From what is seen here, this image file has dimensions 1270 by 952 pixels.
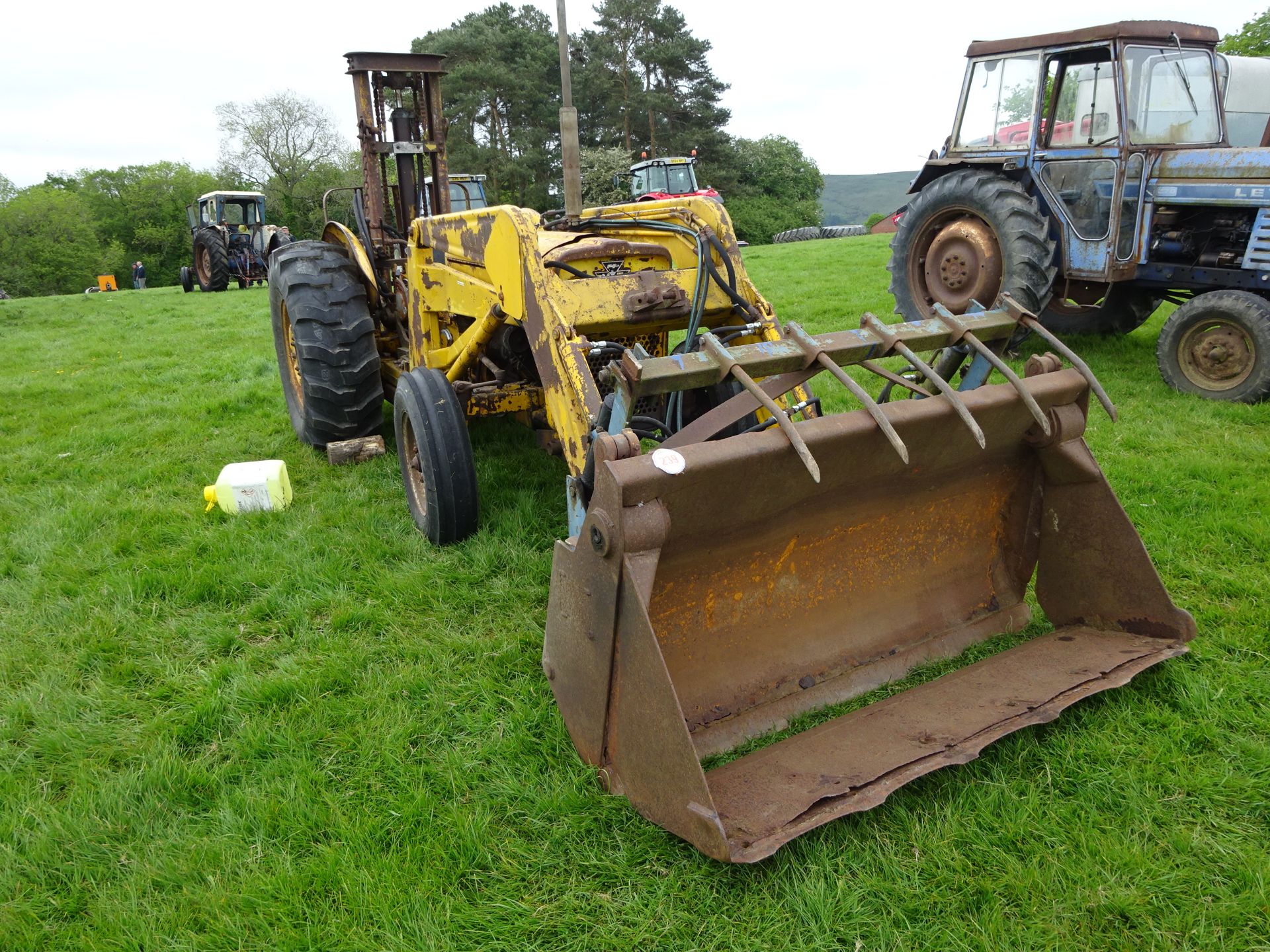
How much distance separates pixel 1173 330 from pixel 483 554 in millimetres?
5073

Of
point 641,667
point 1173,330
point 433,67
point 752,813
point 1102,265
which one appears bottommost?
point 752,813

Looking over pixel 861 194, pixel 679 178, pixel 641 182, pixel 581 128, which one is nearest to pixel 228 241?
pixel 641 182

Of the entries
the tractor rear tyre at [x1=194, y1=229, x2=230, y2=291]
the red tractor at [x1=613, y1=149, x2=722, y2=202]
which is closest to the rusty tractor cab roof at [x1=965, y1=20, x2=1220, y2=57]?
the red tractor at [x1=613, y1=149, x2=722, y2=202]

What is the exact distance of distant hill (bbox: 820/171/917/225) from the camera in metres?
64.6

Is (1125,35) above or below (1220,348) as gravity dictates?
above

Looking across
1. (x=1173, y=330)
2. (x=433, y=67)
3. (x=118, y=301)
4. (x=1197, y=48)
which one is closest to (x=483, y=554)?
(x=433, y=67)

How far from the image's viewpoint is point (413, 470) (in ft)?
13.7

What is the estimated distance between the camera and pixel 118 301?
17344 mm

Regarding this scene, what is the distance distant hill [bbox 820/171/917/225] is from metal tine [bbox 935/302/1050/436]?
61.4 meters

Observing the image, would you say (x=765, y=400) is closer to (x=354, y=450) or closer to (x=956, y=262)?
(x=354, y=450)

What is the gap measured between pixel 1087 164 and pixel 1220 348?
67.8 inches

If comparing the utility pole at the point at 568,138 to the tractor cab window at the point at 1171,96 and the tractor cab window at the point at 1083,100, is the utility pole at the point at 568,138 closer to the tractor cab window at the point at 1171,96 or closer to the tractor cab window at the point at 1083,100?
the tractor cab window at the point at 1083,100

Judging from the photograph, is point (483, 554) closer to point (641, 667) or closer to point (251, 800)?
point (251, 800)

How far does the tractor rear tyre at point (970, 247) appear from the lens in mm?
6457
